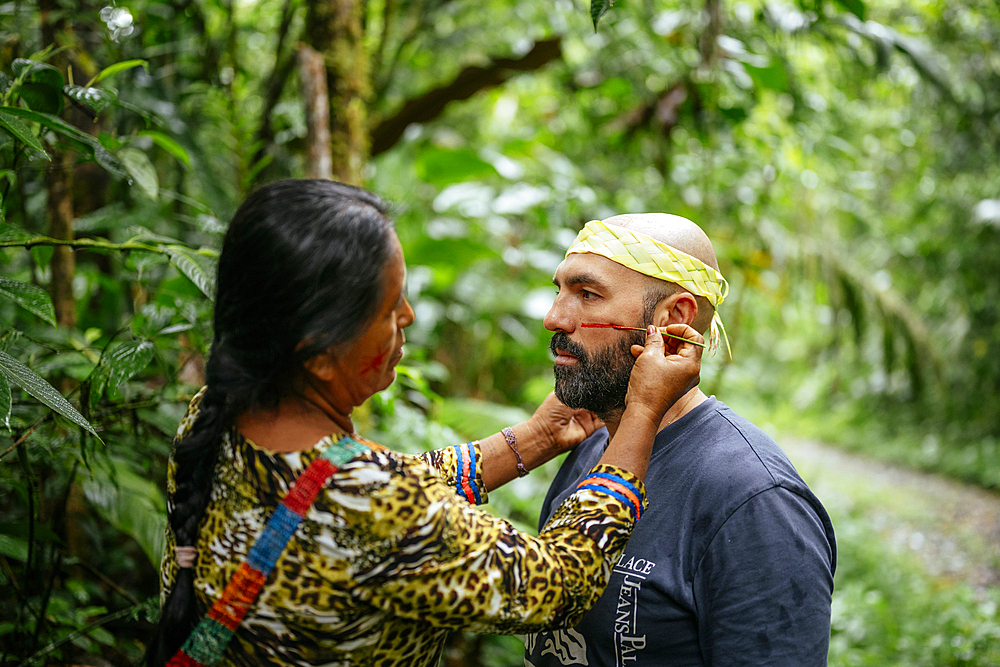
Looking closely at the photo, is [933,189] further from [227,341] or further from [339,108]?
[227,341]

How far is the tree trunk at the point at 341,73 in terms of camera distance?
3.06 metres

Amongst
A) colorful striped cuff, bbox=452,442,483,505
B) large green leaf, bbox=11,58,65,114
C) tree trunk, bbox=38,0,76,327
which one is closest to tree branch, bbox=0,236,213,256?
large green leaf, bbox=11,58,65,114

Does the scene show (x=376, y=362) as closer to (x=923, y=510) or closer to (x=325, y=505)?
(x=325, y=505)

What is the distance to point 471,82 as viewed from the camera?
4.02m

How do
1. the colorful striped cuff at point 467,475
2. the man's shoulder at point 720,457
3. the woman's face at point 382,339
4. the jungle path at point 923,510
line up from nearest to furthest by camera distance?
the woman's face at point 382,339
the man's shoulder at point 720,457
the colorful striped cuff at point 467,475
the jungle path at point 923,510

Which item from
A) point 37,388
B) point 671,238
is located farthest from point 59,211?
point 671,238

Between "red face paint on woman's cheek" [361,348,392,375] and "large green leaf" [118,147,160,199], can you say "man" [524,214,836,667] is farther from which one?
"large green leaf" [118,147,160,199]

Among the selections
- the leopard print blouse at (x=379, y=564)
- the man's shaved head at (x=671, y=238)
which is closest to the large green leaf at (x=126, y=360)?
the leopard print blouse at (x=379, y=564)

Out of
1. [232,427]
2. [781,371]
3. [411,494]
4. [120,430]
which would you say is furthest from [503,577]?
[781,371]

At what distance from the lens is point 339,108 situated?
10.1ft

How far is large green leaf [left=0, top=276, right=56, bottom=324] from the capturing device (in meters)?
1.72

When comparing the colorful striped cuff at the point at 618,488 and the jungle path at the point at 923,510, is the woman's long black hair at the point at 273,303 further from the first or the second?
the jungle path at the point at 923,510

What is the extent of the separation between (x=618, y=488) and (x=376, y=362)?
57 cm

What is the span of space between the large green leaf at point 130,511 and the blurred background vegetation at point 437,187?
Answer: 0.4 inches
